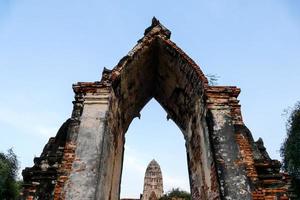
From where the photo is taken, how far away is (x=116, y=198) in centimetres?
582

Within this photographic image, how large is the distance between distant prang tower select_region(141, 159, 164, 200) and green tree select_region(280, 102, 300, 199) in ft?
97.0

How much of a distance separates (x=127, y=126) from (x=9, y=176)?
76.6 feet

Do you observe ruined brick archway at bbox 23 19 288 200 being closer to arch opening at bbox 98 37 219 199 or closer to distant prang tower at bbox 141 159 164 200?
arch opening at bbox 98 37 219 199

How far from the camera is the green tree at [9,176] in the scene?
23.5 meters

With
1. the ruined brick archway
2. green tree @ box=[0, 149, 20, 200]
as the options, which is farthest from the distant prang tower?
the ruined brick archway

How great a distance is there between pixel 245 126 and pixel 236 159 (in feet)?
2.69

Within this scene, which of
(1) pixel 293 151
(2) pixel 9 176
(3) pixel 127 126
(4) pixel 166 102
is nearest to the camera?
(3) pixel 127 126

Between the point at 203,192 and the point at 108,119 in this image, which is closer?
the point at 108,119

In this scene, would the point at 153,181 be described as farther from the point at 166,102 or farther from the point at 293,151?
the point at 166,102

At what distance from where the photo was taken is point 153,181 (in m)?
49.2

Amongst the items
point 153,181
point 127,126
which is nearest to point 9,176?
point 127,126

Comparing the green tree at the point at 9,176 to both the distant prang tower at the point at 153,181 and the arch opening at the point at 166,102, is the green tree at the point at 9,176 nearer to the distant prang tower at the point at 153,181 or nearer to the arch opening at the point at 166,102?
the arch opening at the point at 166,102

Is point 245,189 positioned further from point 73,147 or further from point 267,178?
point 73,147

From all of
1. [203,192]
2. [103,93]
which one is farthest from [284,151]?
[103,93]
